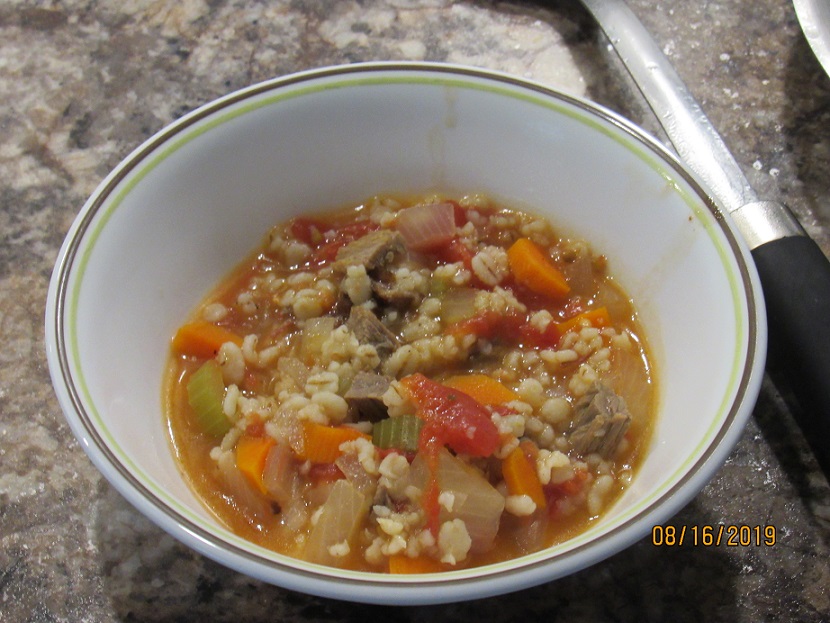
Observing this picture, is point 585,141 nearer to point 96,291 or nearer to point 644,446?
point 644,446

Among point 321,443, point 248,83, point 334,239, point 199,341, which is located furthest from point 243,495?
point 248,83

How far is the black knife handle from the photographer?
69.9 inches

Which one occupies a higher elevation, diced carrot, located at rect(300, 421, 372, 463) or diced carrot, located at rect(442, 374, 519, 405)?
diced carrot, located at rect(300, 421, 372, 463)

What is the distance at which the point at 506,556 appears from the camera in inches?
63.6

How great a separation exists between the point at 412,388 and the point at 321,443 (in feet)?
0.80

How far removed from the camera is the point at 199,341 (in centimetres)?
199

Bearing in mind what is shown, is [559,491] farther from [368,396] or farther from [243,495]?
[243,495]

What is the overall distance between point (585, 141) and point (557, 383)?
26.4 inches

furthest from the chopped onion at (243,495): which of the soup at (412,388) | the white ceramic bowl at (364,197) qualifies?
the white ceramic bowl at (364,197)

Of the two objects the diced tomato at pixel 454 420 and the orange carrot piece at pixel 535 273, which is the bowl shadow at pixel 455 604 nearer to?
the diced tomato at pixel 454 420

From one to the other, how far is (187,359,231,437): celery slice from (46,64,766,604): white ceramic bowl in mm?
99

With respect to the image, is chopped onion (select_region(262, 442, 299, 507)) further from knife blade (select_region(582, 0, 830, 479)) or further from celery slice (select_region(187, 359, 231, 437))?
knife blade (select_region(582, 0, 830, 479))

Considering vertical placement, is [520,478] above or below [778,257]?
below
